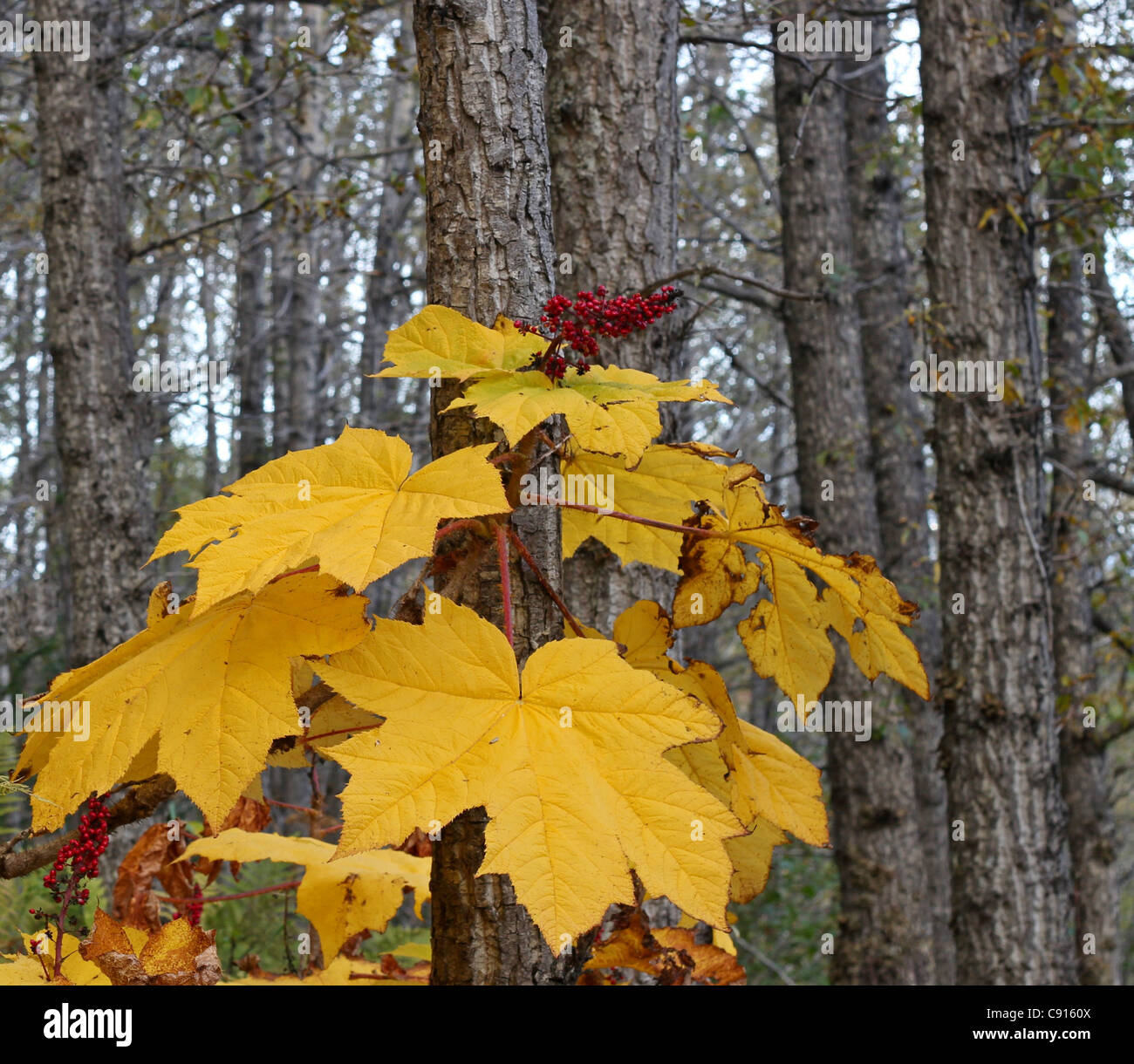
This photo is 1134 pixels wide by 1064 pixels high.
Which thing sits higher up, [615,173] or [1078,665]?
[615,173]

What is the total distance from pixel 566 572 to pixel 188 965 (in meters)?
1.40

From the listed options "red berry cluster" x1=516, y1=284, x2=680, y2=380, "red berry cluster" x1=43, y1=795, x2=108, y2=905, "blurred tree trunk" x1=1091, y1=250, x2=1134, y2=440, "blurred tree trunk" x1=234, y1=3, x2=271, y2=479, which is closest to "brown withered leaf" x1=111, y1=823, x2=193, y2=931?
"red berry cluster" x1=43, y1=795, x2=108, y2=905

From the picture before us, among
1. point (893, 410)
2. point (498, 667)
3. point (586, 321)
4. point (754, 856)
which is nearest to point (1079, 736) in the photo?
point (893, 410)

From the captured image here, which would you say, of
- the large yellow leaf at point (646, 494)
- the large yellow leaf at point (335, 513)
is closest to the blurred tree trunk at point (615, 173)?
the large yellow leaf at point (646, 494)

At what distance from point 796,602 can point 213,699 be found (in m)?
0.74

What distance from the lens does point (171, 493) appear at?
1554cm

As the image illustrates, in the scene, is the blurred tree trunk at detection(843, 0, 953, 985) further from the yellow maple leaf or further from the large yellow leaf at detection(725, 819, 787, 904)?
the yellow maple leaf

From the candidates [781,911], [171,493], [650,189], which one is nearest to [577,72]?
[650,189]

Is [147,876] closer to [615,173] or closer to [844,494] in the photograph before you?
[615,173]

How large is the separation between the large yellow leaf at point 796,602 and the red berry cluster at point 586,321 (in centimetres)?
24

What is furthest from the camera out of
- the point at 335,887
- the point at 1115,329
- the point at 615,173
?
the point at 1115,329

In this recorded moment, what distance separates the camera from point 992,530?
12.9 feet

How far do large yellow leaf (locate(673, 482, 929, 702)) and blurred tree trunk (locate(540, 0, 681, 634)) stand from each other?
3.43 ft

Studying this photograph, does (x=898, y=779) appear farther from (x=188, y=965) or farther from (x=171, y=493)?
(x=171, y=493)
